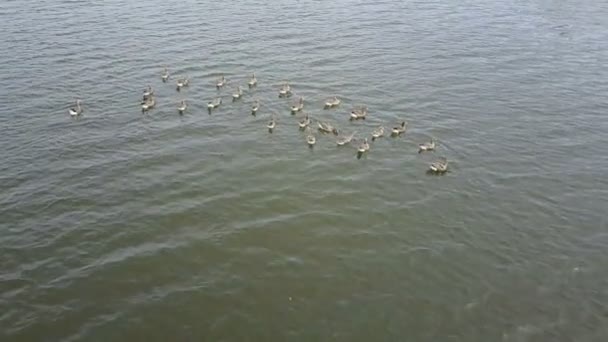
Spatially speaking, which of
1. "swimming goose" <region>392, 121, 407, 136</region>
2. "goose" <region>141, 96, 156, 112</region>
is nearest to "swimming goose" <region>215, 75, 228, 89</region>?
"goose" <region>141, 96, 156, 112</region>

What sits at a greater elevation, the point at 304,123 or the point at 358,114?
the point at 358,114

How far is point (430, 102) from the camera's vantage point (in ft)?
130

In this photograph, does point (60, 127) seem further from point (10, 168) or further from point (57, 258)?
point (57, 258)

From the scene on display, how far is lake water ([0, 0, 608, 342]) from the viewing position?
74.9 feet

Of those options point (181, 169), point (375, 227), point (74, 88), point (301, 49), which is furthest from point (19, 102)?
point (375, 227)

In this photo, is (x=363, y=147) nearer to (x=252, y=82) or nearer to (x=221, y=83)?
(x=252, y=82)

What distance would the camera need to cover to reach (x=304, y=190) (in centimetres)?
3089

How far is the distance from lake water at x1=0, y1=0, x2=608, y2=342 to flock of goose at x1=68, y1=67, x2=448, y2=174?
0.52m

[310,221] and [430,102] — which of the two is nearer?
[310,221]

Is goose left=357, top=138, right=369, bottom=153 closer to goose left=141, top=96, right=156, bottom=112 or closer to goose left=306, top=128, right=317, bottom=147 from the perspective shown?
goose left=306, top=128, right=317, bottom=147

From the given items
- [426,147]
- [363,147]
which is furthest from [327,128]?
[426,147]

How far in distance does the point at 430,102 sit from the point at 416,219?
13851 mm

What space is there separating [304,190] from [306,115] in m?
8.36

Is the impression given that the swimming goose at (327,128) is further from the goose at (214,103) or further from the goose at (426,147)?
the goose at (214,103)
